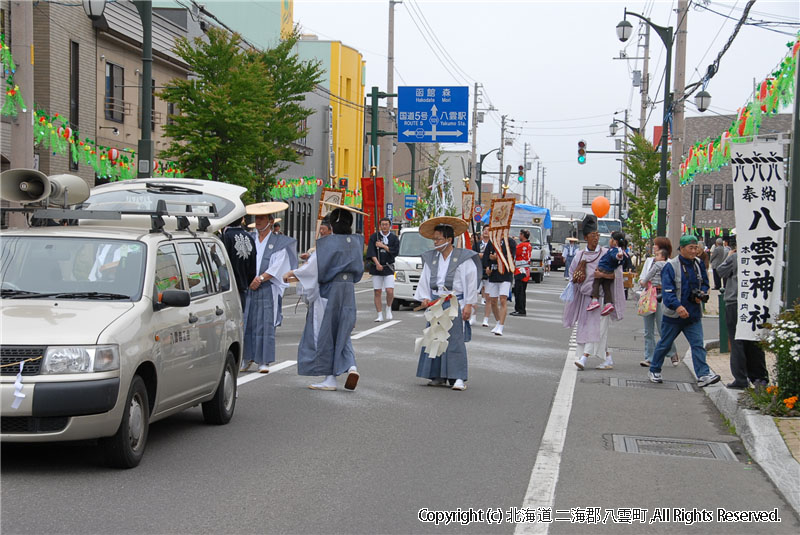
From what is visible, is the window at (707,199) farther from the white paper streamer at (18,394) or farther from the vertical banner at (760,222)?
the white paper streamer at (18,394)

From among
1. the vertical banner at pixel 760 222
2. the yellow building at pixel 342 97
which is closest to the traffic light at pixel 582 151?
the yellow building at pixel 342 97

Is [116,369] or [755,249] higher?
[755,249]

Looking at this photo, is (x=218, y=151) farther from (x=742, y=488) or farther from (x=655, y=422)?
(x=742, y=488)

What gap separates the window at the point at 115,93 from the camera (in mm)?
32094

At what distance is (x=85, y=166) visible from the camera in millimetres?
30984

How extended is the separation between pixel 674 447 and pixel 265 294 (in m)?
5.50

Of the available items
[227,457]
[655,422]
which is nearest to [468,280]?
[655,422]

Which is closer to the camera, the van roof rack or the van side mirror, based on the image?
the van side mirror

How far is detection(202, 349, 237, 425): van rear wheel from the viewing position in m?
8.57

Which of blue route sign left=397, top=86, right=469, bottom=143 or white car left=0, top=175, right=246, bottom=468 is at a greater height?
blue route sign left=397, top=86, right=469, bottom=143

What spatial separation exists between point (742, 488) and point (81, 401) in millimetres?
4557

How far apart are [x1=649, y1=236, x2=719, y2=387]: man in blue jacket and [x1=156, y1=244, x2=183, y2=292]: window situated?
20.6 ft

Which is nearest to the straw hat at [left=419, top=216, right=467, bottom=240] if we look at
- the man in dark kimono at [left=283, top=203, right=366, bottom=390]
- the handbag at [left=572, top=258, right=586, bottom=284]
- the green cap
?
the man in dark kimono at [left=283, top=203, right=366, bottom=390]

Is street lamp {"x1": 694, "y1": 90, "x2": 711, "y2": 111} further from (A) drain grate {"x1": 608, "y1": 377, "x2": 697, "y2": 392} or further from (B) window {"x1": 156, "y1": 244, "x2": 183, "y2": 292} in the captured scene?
(B) window {"x1": 156, "y1": 244, "x2": 183, "y2": 292}
